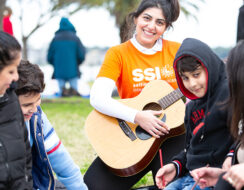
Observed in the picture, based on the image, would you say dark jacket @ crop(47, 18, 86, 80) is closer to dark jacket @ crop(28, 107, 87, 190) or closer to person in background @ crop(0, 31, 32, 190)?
Answer: dark jacket @ crop(28, 107, 87, 190)

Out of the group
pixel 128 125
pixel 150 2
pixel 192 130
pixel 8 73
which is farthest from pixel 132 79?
pixel 8 73

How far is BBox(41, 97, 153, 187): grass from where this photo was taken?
3.62m

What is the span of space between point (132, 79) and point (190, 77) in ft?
2.68

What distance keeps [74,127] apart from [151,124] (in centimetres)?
296

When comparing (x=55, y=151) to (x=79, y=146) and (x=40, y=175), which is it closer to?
(x=40, y=175)

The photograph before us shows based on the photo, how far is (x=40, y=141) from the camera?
1.86 meters

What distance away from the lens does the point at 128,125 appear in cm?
246

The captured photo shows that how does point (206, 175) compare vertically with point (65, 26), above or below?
below

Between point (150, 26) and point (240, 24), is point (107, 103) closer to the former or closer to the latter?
point (150, 26)

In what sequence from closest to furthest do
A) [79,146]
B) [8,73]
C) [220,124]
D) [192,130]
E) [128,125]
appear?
[8,73], [220,124], [192,130], [128,125], [79,146]

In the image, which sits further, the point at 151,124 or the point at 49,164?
the point at 151,124

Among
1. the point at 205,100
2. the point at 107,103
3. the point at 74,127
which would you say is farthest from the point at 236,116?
the point at 74,127

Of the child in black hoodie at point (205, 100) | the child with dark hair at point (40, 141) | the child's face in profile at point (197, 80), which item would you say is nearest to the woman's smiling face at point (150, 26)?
the child in black hoodie at point (205, 100)

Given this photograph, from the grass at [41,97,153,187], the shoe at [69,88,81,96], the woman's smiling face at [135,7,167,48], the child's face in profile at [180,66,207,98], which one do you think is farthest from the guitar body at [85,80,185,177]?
the shoe at [69,88,81,96]
